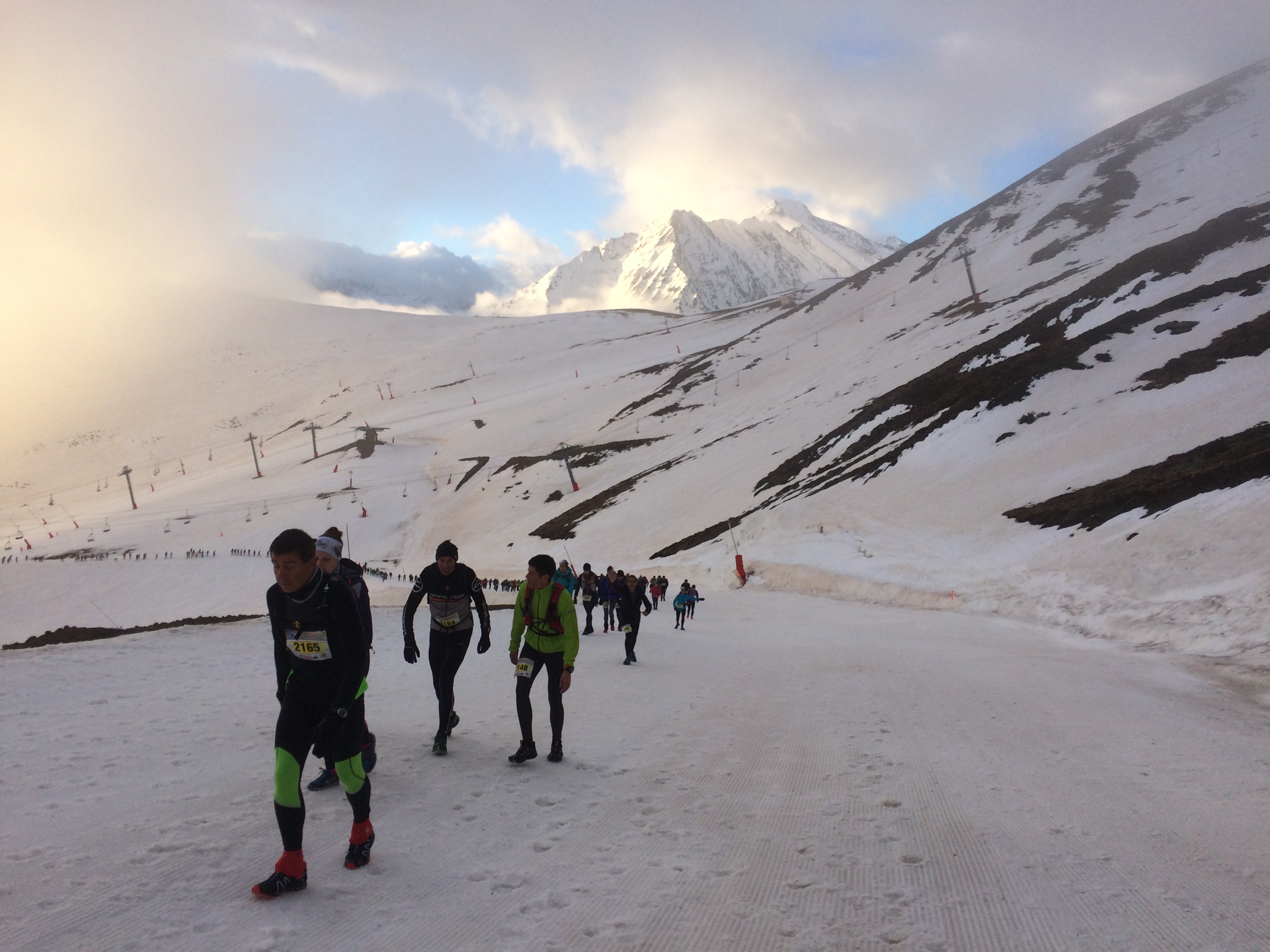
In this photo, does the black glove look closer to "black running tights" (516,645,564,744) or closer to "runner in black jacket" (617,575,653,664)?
"black running tights" (516,645,564,744)

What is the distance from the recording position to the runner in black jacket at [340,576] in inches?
250

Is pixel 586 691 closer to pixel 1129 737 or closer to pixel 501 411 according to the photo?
pixel 1129 737

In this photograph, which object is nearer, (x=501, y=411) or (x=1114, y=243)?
(x=1114, y=243)

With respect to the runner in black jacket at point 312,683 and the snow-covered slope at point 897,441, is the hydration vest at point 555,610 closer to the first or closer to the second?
the runner in black jacket at point 312,683

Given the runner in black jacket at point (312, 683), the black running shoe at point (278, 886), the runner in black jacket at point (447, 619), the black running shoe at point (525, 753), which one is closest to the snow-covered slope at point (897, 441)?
the black running shoe at point (525, 753)

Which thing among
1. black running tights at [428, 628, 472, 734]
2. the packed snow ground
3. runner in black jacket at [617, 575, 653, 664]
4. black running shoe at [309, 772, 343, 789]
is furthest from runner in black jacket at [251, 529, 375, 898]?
runner in black jacket at [617, 575, 653, 664]


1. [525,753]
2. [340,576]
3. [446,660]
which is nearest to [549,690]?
[525,753]

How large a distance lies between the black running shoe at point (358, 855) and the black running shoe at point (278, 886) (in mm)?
335

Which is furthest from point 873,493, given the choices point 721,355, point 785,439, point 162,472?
point 162,472

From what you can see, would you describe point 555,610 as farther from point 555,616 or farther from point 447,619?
point 447,619

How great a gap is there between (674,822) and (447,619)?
3165 millimetres

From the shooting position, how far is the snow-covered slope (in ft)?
71.6

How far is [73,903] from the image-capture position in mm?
4297

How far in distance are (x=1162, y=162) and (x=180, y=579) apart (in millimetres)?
131303
